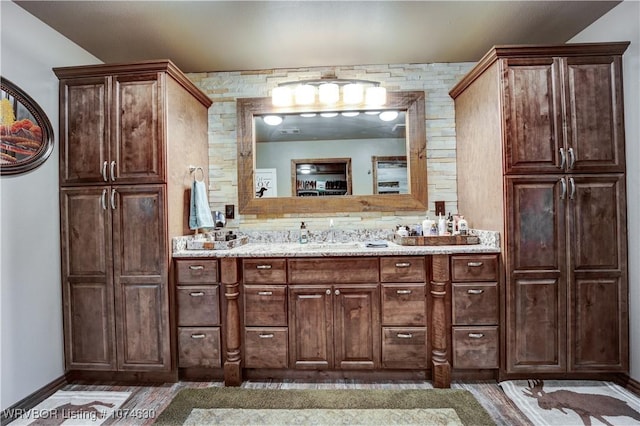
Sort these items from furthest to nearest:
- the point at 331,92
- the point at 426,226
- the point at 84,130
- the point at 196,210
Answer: the point at 331,92, the point at 426,226, the point at 196,210, the point at 84,130

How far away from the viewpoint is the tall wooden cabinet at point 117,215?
2.16 m

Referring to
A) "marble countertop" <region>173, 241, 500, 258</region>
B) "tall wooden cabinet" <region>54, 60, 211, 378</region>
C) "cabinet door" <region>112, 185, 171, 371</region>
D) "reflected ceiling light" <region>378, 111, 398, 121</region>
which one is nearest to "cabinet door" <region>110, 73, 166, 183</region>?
"tall wooden cabinet" <region>54, 60, 211, 378</region>

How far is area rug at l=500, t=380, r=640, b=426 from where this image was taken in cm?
176

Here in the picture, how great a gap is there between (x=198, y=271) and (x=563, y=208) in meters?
2.45

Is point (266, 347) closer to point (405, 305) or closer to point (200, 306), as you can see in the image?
point (200, 306)

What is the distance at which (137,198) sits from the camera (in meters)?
2.18

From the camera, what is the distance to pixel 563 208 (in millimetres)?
2080

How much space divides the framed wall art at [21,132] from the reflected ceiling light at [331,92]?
1.61 metres

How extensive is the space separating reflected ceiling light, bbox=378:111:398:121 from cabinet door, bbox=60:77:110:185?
208 centimetres

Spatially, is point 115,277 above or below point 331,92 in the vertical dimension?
below

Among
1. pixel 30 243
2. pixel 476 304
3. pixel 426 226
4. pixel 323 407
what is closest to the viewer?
pixel 323 407

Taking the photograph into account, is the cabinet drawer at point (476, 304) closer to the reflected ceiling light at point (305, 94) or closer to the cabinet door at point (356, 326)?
the cabinet door at point (356, 326)

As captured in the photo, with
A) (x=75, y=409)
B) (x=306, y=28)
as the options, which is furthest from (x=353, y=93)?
(x=75, y=409)

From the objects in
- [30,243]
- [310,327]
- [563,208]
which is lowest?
[310,327]
